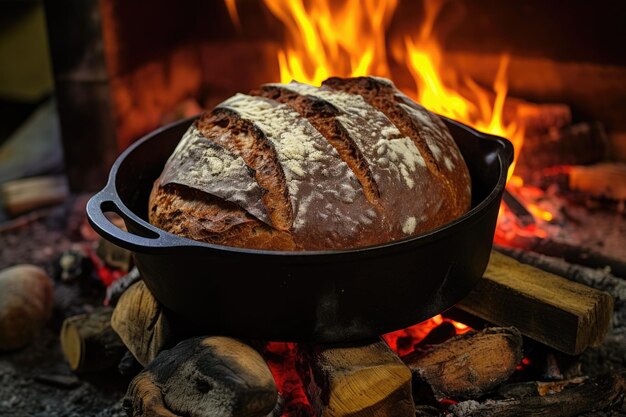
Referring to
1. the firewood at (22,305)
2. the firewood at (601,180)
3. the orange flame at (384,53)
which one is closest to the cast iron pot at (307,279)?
the firewood at (22,305)

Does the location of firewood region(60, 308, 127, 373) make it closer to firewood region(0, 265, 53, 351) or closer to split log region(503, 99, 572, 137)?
firewood region(0, 265, 53, 351)

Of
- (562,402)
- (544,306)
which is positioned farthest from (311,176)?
(562,402)

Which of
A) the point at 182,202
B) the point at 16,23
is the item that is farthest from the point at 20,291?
the point at 16,23

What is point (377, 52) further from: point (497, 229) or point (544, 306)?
point (544, 306)

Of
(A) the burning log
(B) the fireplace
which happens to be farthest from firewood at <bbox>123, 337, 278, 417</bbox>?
(A) the burning log

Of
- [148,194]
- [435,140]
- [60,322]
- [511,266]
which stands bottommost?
[60,322]

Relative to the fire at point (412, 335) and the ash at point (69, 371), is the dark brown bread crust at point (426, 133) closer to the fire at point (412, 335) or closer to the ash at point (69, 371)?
the fire at point (412, 335)

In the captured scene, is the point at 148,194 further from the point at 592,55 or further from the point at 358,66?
the point at 592,55
